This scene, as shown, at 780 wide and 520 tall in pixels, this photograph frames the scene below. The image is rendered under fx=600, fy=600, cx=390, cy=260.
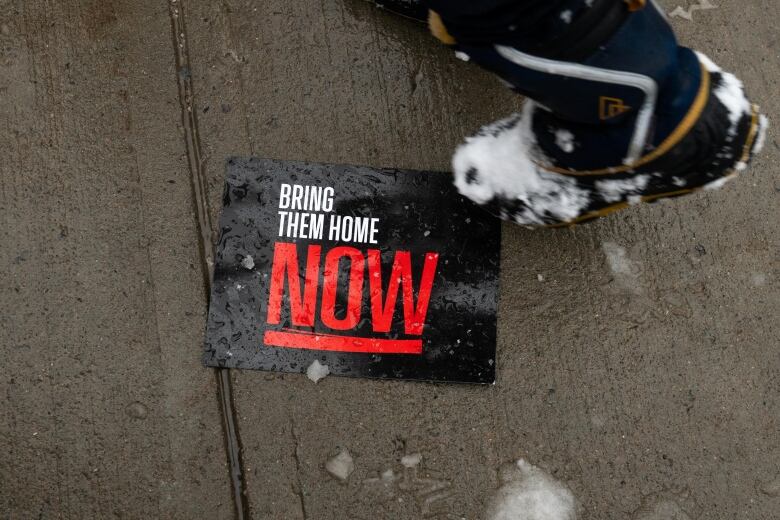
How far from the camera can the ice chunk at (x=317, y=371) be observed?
Result: 1.87m

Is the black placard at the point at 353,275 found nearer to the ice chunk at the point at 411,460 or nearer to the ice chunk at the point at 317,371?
the ice chunk at the point at 317,371

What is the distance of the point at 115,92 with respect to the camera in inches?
79.5

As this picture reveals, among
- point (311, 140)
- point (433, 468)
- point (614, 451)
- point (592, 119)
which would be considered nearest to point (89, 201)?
point (311, 140)

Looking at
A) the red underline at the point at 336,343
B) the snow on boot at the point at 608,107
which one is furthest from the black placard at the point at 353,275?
the snow on boot at the point at 608,107

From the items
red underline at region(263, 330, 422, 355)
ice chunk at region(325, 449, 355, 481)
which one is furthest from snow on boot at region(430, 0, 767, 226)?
ice chunk at region(325, 449, 355, 481)

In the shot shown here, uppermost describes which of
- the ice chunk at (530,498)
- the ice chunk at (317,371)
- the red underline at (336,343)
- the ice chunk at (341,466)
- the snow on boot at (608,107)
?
the snow on boot at (608,107)

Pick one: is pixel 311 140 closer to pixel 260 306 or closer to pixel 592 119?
pixel 260 306

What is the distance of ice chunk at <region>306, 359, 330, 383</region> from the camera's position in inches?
73.7

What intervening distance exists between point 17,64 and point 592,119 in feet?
6.13

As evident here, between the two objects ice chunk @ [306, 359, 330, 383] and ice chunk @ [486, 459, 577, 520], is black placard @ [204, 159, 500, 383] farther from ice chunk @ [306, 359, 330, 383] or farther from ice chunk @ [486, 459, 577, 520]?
ice chunk @ [486, 459, 577, 520]

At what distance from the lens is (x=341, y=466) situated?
6.03ft

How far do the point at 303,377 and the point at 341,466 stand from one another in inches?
11.6

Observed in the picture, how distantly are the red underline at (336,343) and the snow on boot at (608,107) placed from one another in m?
0.62

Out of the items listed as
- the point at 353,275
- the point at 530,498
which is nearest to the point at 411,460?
the point at 530,498
